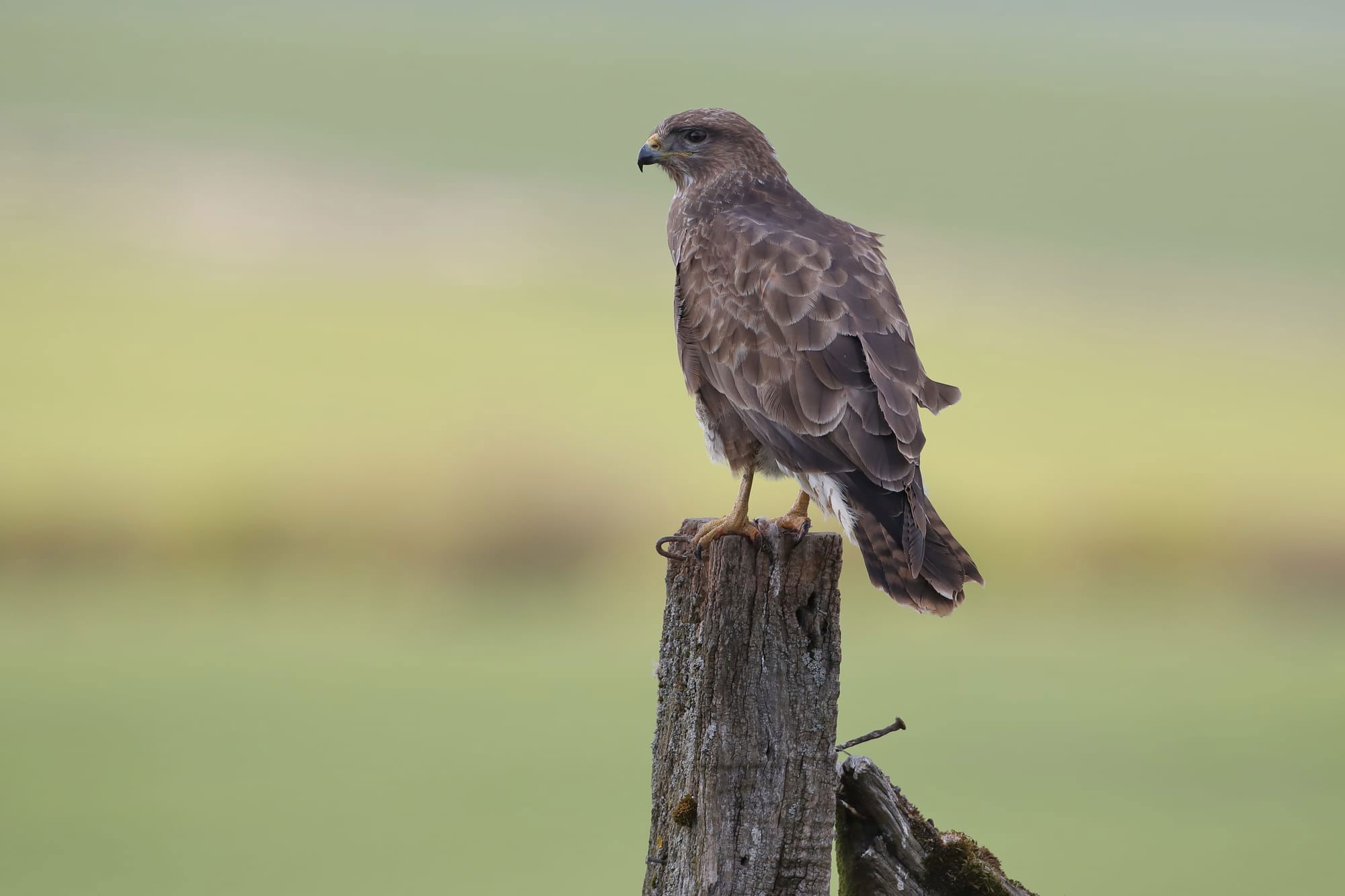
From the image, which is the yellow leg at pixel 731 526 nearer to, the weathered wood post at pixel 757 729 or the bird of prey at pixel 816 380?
the bird of prey at pixel 816 380

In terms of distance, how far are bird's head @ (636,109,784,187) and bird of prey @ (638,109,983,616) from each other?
48 cm

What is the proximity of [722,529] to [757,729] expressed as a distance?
737 millimetres

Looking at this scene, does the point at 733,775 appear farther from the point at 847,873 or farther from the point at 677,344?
the point at 677,344

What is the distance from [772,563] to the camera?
113 inches

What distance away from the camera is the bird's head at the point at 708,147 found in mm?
5020

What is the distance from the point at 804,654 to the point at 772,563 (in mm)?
227

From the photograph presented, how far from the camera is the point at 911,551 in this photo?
330 centimetres

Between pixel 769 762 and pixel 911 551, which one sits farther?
pixel 911 551

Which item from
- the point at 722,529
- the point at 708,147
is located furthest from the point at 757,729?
the point at 708,147

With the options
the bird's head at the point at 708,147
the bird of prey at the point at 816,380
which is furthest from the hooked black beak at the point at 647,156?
the bird of prey at the point at 816,380

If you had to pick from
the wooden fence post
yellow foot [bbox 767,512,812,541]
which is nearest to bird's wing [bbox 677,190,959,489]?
yellow foot [bbox 767,512,812,541]

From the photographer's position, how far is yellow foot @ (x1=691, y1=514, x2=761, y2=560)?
10.7 ft

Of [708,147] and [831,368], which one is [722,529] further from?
[708,147]

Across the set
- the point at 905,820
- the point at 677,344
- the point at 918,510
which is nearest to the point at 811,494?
the point at 918,510
